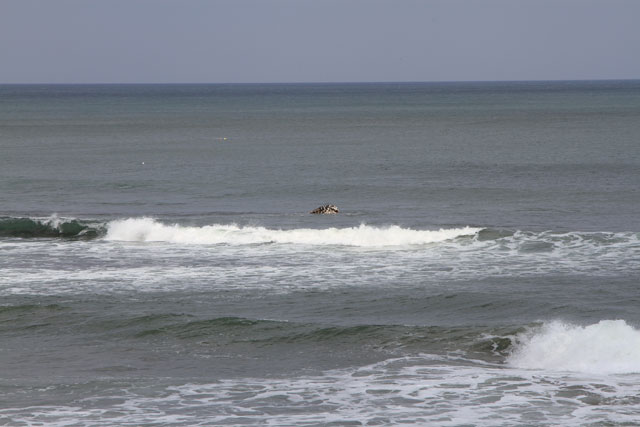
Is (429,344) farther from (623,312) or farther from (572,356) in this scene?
(623,312)

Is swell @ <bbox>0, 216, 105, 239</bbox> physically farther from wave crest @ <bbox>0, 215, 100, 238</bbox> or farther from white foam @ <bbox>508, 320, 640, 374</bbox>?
white foam @ <bbox>508, 320, 640, 374</bbox>

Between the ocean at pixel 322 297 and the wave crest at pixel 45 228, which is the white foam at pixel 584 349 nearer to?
the ocean at pixel 322 297

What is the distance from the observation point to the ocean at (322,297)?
15.4 m

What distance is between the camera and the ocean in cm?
1541

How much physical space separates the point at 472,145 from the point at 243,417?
5466cm

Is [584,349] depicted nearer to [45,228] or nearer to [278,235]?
[278,235]

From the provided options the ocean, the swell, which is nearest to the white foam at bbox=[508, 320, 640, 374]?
the ocean

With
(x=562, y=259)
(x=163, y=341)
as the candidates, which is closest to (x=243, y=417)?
(x=163, y=341)

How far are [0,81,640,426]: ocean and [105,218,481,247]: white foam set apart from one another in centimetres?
9

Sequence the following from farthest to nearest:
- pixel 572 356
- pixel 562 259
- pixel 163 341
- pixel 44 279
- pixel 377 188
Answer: pixel 377 188 < pixel 562 259 < pixel 44 279 < pixel 163 341 < pixel 572 356

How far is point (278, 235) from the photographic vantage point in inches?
1216

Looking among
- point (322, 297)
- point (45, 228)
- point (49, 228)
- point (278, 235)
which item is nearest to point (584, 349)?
point (322, 297)

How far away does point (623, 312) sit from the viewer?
68.0 ft

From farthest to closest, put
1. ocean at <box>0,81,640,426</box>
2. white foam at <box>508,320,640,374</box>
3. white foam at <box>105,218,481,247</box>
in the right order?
1. white foam at <box>105,218,481,247</box>
2. white foam at <box>508,320,640,374</box>
3. ocean at <box>0,81,640,426</box>
